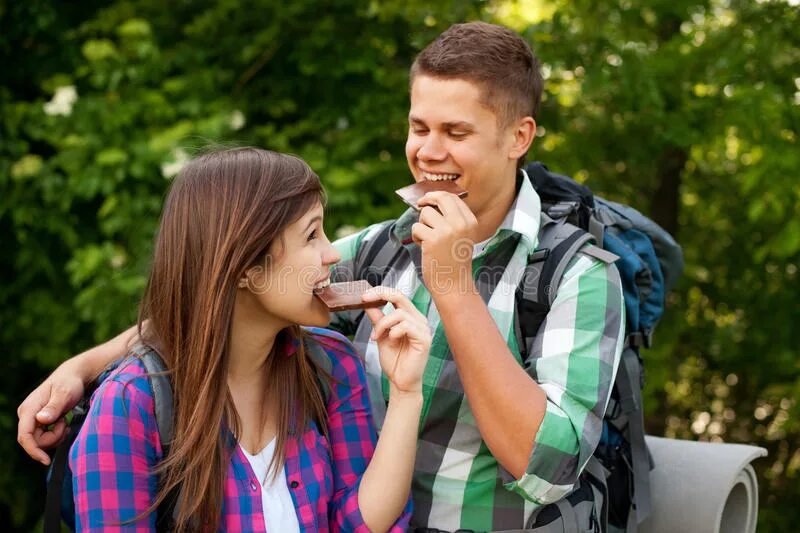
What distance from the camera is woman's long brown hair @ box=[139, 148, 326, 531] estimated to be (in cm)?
212

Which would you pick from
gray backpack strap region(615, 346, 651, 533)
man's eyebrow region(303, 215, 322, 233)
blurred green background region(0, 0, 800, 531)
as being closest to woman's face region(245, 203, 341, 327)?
man's eyebrow region(303, 215, 322, 233)

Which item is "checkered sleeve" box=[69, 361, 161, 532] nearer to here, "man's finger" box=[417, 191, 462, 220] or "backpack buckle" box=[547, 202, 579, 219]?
"man's finger" box=[417, 191, 462, 220]

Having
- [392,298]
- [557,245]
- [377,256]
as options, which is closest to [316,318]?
[392,298]

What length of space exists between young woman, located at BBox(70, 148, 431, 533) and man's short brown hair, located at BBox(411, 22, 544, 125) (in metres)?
0.53

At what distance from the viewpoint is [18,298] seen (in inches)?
200

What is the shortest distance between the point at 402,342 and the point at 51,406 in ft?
2.95

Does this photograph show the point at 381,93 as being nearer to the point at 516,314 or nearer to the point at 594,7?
the point at 594,7


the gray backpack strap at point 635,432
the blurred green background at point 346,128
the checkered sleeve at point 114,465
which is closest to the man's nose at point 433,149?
the gray backpack strap at point 635,432

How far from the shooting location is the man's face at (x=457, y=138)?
2.51 meters

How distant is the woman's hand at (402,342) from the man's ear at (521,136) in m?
0.61

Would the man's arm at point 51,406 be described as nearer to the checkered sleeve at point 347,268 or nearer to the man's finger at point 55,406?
the man's finger at point 55,406

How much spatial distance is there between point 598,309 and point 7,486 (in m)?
3.98

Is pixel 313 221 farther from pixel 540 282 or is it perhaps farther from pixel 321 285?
pixel 540 282

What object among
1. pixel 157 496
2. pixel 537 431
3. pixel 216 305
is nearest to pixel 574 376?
pixel 537 431
